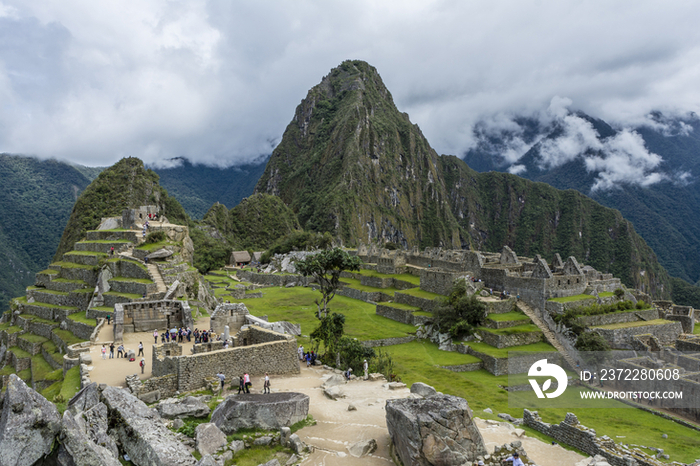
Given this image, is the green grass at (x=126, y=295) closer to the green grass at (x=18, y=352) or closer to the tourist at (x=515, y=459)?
the green grass at (x=18, y=352)

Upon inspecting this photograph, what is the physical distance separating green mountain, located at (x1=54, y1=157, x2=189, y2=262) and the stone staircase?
60467 mm

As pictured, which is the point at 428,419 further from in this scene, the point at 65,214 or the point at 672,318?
the point at 65,214

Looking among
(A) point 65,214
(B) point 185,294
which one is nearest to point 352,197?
(A) point 65,214

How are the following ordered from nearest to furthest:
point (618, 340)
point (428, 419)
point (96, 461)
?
point (96, 461)
point (428, 419)
point (618, 340)

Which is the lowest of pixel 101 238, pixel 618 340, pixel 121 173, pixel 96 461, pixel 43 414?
pixel 618 340

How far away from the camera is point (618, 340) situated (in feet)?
97.7

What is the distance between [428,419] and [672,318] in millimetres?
35374

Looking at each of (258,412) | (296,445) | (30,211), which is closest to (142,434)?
(258,412)

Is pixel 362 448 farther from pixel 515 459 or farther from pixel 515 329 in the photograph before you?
pixel 515 329

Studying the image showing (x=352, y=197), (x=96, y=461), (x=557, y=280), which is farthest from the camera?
(x=352, y=197)

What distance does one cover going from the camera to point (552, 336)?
31906mm

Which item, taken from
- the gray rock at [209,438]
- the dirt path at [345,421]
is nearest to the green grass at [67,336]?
the dirt path at [345,421]

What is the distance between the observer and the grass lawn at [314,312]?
34.9 m

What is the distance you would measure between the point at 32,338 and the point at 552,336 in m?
35.8
